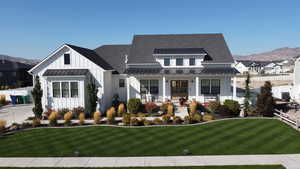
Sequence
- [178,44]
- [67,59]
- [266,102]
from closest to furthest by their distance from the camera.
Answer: [266,102]
[67,59]
[178,44]

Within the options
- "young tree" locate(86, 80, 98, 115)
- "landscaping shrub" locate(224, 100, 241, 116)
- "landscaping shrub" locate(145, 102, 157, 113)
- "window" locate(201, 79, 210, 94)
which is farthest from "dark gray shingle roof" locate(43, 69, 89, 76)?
"landscaping shrub" locate(224, 100, 241, 116)

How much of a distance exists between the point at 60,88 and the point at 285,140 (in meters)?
20.9

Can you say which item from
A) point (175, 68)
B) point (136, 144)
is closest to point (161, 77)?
point (175, 68)

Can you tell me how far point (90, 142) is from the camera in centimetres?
1368

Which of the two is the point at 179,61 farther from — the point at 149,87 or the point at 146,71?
the point at 149,87

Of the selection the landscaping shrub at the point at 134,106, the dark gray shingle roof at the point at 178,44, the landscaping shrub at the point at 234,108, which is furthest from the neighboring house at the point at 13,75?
the landscaping shrub at the point at 234,108

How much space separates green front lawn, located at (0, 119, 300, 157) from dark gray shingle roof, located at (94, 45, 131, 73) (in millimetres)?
12286

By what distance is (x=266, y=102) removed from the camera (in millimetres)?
18219

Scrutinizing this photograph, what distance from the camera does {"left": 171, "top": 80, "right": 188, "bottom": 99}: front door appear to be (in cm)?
2547

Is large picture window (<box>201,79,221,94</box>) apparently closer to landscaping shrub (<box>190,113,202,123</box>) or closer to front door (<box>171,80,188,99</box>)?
front door (<box>171,80,188,99</box>)

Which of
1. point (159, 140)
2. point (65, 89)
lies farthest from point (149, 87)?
point (159, 140)

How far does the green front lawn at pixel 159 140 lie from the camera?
38.9 feet

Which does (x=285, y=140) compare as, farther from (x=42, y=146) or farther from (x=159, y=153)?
(x=42, y=146)

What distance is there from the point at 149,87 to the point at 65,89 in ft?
31.6
